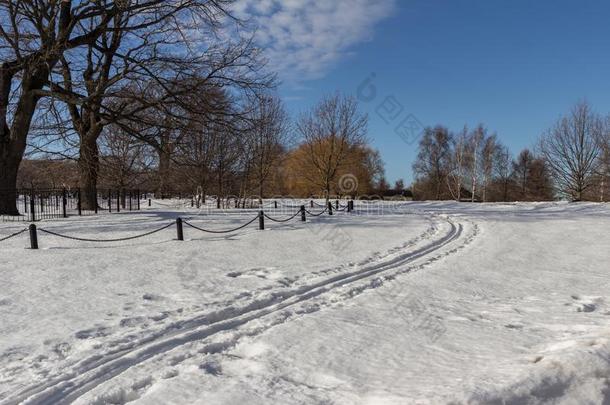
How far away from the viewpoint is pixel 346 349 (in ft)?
15.3

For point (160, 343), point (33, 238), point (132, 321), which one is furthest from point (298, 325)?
point (33, 238)

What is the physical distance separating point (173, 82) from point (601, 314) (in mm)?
15035

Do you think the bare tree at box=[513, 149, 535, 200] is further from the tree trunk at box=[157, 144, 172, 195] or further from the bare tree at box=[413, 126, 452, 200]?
the tree trunk at box=[157, 144, 172, 195]

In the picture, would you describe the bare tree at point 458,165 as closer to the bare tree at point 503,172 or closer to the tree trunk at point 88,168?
the bare tree at point 503,172

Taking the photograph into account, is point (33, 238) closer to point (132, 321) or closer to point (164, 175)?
point (132, 321)

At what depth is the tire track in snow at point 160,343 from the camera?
12.2 feet

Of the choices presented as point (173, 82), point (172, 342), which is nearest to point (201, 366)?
point (172, 342)

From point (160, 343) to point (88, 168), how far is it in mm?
17185

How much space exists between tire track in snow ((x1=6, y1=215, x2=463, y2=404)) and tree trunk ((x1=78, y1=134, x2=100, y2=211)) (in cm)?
1546

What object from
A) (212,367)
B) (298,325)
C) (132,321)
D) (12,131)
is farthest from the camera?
(12,131)

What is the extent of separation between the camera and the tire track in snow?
3719 mm

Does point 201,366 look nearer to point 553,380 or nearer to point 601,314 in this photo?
point 553,380

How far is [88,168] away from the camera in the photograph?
1970 centimetres

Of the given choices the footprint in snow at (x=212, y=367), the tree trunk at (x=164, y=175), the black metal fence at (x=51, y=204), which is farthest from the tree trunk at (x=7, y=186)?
the footprint in snow at (x=212, y=367)
